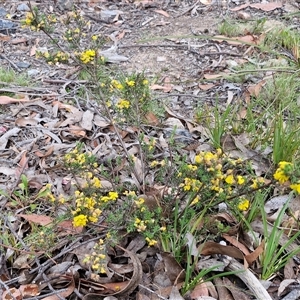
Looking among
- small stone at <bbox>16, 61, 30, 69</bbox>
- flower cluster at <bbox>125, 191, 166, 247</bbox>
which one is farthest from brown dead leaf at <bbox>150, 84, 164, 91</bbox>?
flower cluster at <bbox>125, 191, 166, 247</bbox>

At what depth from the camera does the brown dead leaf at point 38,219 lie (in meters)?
1.94

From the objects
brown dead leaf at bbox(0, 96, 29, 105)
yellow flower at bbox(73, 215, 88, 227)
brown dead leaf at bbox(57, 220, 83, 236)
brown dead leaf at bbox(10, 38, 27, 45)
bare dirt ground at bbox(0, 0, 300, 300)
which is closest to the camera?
yellow flower at bbox(73, 215, 88, 227)

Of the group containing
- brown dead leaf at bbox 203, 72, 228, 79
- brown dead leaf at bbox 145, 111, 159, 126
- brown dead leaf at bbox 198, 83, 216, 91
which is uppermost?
brown dead leaf at bbox 145, 111, 159, 126

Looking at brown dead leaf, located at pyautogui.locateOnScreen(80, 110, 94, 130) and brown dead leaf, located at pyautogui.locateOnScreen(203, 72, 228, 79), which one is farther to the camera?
brown dead leaf, located at pyautogui.locateOnScreen(203, 72, 228, 79)

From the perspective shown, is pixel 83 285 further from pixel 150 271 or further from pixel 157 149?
pixel 157 149

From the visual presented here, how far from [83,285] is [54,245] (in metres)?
0.20

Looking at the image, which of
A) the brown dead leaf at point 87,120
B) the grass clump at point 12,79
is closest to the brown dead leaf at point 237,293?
the brown dead leaf at point 87,120

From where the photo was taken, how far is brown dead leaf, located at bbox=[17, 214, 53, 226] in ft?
6.37

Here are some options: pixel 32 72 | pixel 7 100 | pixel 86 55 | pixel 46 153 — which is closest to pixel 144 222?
pixel 86 55

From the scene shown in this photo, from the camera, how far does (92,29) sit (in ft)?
12.6

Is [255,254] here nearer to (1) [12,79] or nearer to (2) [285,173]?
(2) [285,173]

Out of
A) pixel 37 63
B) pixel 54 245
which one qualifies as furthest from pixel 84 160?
pixel 37 63

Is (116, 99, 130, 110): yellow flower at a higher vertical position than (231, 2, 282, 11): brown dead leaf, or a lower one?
higher

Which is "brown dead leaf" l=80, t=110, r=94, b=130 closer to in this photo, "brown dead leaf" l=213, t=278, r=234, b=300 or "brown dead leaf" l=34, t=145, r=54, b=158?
"brown dead leaf" l=34, t=145, r=54, b=158
